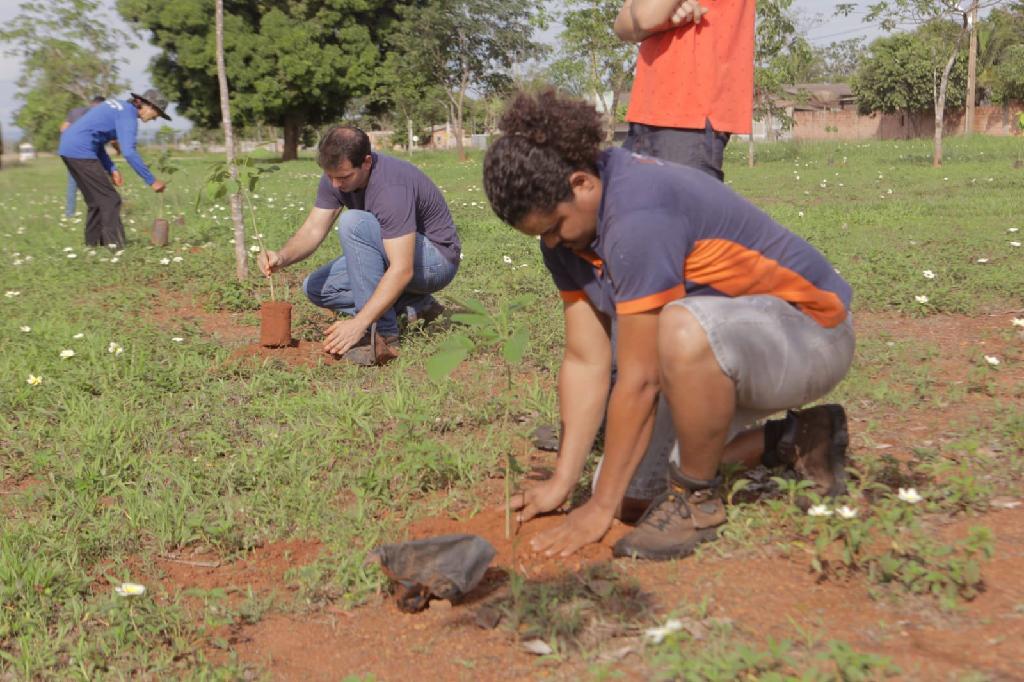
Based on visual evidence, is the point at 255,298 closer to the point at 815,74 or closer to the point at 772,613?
the point at 772,613

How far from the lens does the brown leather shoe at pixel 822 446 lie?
2.59 m

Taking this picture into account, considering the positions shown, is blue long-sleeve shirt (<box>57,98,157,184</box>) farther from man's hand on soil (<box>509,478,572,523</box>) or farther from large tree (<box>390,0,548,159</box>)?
large tree (<box>390,0,548,159</box>)

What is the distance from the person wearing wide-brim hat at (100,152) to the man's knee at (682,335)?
23.3 feet

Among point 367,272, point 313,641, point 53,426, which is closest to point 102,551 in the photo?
point 313,641

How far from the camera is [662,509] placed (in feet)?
8.11

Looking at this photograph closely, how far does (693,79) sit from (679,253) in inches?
40.3

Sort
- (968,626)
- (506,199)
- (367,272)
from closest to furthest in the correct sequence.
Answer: (968,626)
(506,199)
(367,272)

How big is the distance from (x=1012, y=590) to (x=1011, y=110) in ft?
143

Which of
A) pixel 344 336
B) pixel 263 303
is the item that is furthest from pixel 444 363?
pixel 263 303

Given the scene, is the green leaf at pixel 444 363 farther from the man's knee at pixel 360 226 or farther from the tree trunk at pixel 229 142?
the tree trunk at pixel 229 142

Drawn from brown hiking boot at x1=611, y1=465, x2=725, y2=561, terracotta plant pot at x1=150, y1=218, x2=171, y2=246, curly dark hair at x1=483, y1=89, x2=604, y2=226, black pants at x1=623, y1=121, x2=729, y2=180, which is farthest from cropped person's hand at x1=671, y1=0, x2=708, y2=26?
terracotta plant pot at x1=150, y1=218, x2=171, y2=246

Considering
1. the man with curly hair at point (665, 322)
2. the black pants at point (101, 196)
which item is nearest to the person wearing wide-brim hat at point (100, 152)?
the black pants at point (101, 196)

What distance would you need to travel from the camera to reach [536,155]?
2.18m

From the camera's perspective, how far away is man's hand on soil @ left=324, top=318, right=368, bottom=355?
4164 mm
